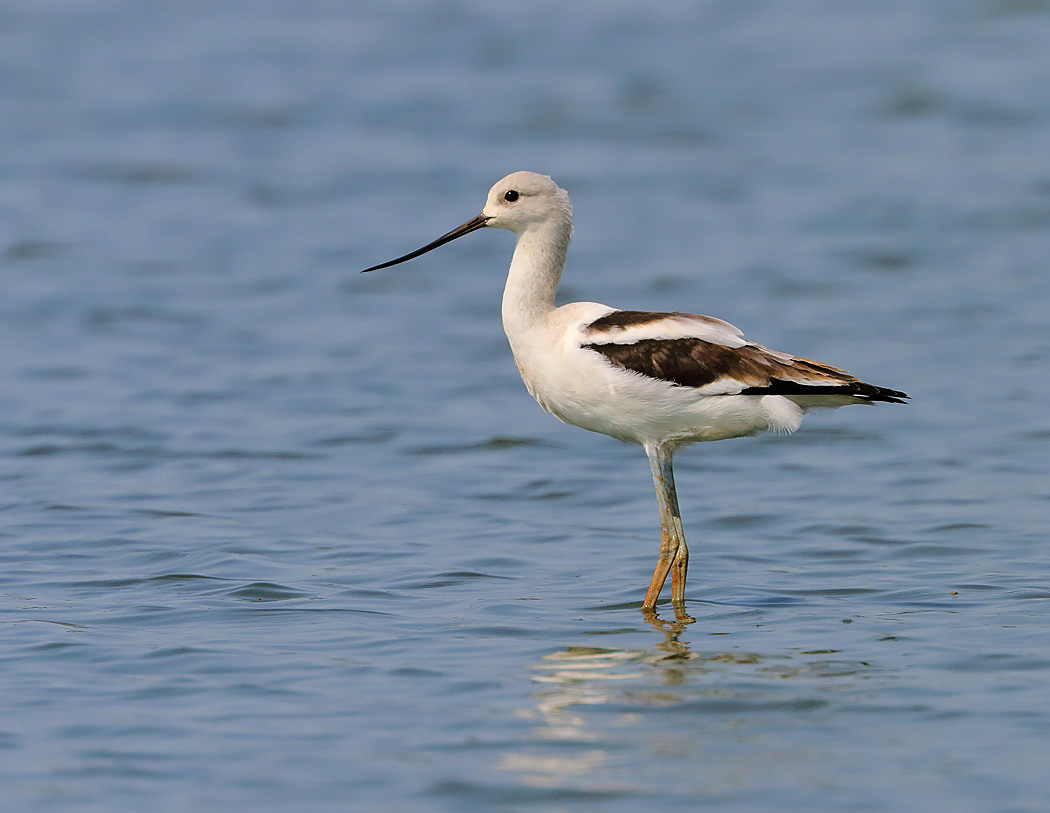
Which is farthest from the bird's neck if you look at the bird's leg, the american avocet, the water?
the water

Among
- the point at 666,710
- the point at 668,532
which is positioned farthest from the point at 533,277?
the point at 666,710

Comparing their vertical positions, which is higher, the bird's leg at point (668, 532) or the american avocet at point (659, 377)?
the american avocet at point (659, 377)

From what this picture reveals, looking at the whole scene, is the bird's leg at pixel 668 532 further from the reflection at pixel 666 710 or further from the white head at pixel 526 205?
the white head at pixel 526 205

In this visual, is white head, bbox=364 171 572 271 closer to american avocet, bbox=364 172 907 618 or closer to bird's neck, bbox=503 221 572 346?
bird's neck, bbox=503 221 572 346

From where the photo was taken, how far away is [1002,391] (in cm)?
1182

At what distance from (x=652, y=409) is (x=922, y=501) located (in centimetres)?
266

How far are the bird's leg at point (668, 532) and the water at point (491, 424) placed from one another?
6.2 inches

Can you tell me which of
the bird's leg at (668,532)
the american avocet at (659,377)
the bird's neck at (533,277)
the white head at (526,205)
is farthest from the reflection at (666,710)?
the white head at (526,205)

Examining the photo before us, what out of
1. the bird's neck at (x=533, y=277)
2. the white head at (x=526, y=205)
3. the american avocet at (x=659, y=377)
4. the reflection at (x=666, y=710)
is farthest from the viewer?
the white head at (x=526, y=205)

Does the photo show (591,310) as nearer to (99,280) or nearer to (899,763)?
(899,763)

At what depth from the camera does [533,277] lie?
7.93 metres

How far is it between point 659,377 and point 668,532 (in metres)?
0.94

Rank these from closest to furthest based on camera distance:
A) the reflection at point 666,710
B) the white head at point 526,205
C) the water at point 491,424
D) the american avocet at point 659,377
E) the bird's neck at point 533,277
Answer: the reflection at point 666,710, the water at point 491,424, the american avocet at point 659,377, the bird's neck at point 533,277, the white head at point 526,205

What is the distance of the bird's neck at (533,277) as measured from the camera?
7816 millimetres
